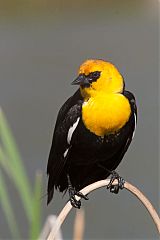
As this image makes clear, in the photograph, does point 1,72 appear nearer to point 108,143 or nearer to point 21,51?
point 21,51

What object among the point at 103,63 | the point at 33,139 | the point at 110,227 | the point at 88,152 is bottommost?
the point at 110,227

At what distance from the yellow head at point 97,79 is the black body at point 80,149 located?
45mm

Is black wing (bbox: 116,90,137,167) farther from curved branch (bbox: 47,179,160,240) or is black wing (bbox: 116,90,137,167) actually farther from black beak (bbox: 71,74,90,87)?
curved branch (bbox: 47,179,160,240)

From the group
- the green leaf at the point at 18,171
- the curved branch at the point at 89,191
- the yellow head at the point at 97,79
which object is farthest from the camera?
the yellow head at the point at 97,79

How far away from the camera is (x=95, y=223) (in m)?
4.04

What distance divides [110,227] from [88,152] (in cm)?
158

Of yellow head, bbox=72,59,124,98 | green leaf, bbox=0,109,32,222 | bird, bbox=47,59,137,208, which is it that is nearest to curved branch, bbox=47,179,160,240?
green leaf, bbox=0,109,32,222

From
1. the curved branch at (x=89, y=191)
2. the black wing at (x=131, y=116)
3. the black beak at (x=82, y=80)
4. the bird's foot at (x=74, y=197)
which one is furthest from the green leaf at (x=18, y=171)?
the black wing at (x=131, y=116)

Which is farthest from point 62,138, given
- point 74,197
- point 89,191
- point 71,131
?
point 89,191

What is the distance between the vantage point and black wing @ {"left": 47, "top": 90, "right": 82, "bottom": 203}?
2.44 m

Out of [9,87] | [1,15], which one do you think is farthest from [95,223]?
[1,15]

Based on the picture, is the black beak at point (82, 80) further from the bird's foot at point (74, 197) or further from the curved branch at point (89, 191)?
the curved branch at point (89, 191)

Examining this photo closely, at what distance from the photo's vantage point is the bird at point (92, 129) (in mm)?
2377

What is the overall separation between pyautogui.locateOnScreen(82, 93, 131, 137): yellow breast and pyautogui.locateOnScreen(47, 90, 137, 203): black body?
0.02m
